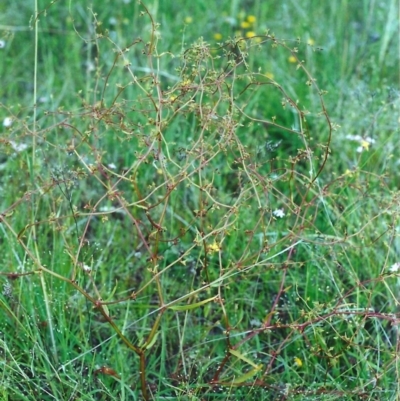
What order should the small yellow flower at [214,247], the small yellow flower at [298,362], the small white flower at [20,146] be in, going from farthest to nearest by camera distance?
the small white flower at [20,146]
the small yellow flower at [298,362]
the small yellow flower at [214,247]

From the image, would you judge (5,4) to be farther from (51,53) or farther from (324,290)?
(324,290)

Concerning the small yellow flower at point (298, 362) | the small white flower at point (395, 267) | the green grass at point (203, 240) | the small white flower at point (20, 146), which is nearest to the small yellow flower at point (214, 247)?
the green grass at point (203, 240)

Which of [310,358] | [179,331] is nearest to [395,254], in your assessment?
[310,358]

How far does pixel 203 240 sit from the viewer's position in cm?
182

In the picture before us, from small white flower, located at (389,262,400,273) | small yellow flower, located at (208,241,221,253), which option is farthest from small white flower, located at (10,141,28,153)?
small white flower, located at (389,262,400,273)

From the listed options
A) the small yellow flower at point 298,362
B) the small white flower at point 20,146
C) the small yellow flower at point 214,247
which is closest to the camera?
the small yellow flower at point 214,247

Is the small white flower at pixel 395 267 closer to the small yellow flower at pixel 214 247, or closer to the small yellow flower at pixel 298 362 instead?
A: the small yellow flower at pixel 298 362

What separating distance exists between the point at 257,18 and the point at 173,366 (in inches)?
95.6

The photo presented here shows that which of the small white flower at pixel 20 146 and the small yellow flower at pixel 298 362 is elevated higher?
the small white flower at pixel 20 146

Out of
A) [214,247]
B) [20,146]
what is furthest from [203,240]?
[20,146]

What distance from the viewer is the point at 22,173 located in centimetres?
268

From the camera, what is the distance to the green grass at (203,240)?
1881 mm

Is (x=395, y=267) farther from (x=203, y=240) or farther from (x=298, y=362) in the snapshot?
(x=203, y=240)

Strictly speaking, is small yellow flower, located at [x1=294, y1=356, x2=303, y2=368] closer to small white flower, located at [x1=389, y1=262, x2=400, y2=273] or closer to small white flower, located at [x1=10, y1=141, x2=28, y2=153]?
small white flower, located at [x1=389, y1=262, x2=400, y2=273]
